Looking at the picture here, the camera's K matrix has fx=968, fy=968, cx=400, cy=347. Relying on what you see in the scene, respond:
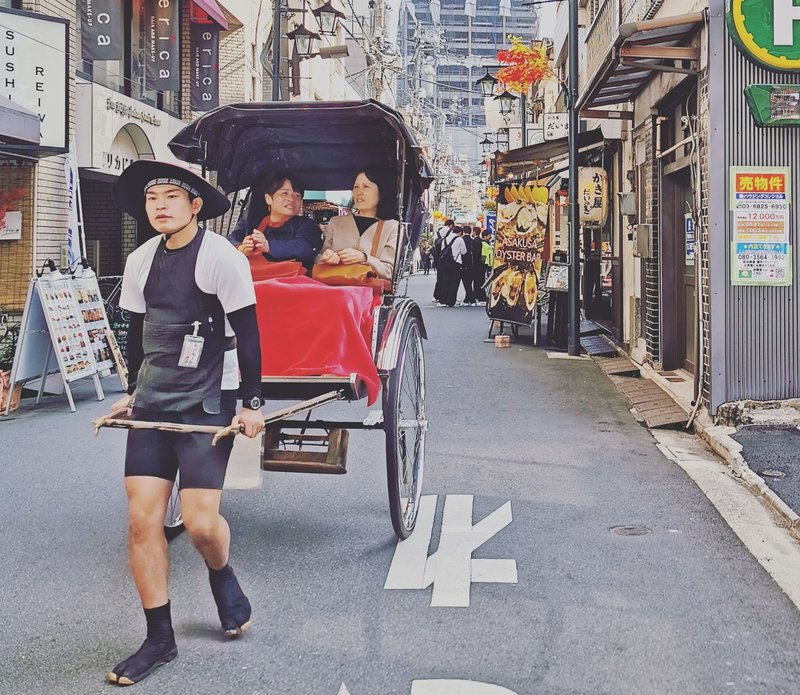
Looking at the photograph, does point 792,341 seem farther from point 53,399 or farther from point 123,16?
point 123,16

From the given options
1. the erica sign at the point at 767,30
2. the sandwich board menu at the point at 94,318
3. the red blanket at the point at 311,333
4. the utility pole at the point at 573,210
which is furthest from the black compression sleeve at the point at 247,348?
the utility pole at the point at 573,210

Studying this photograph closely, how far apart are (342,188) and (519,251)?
9748mm

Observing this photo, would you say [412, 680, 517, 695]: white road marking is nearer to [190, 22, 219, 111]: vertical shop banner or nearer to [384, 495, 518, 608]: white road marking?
[384, 495, 518, 608]: white road marking

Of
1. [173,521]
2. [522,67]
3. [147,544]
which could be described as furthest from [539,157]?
[147,544]

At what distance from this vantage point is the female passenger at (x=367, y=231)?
576cm

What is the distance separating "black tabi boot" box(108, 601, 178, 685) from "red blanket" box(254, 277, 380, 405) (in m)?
1.44

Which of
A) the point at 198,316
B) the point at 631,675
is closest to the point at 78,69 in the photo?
the point at 198,316

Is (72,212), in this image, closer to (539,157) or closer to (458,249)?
(539,157)

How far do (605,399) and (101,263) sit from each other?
11120 millimetres

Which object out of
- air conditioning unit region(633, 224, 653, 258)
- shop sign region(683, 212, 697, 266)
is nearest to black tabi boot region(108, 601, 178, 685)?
shop sign region(683, 212, 697, 266)

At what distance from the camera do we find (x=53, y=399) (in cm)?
1093

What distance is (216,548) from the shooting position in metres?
3.97

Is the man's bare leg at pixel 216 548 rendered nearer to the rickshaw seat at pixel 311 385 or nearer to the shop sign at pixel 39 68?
the rickshaw seat at pixel 311 385

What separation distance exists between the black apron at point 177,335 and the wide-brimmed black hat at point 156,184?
251 mm
